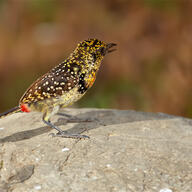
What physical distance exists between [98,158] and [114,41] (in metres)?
8.13

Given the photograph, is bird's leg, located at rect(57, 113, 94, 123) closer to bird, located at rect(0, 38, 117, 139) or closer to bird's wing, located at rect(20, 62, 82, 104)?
bird, located at rect(0, 38, 117, 139)

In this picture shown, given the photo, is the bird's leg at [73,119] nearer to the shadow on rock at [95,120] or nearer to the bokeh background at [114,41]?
the shadow on rock at [95,120]

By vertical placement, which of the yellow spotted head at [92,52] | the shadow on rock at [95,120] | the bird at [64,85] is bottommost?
the shadow on rock at [95,120]

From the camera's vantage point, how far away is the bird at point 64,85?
507 centimetres

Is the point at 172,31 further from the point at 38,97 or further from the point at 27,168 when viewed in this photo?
the point at 27,168

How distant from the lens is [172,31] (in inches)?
454

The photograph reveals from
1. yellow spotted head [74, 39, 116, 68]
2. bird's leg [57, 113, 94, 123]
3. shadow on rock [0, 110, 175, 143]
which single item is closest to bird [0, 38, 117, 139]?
yellow spotted head [74, 39, 116, 68]

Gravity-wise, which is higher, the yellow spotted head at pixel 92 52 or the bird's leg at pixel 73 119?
the yellow spotted head at pixel 92 52

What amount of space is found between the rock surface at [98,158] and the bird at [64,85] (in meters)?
0.34

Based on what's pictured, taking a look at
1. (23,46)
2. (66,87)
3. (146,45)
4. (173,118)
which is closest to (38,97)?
(66,87)

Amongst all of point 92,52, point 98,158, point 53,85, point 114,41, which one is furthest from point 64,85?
point 114,41

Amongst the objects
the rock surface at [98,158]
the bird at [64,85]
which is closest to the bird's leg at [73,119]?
the rock surface at [98,158]

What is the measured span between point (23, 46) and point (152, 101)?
5298 mm

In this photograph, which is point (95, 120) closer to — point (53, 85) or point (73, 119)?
point (73, 119)
